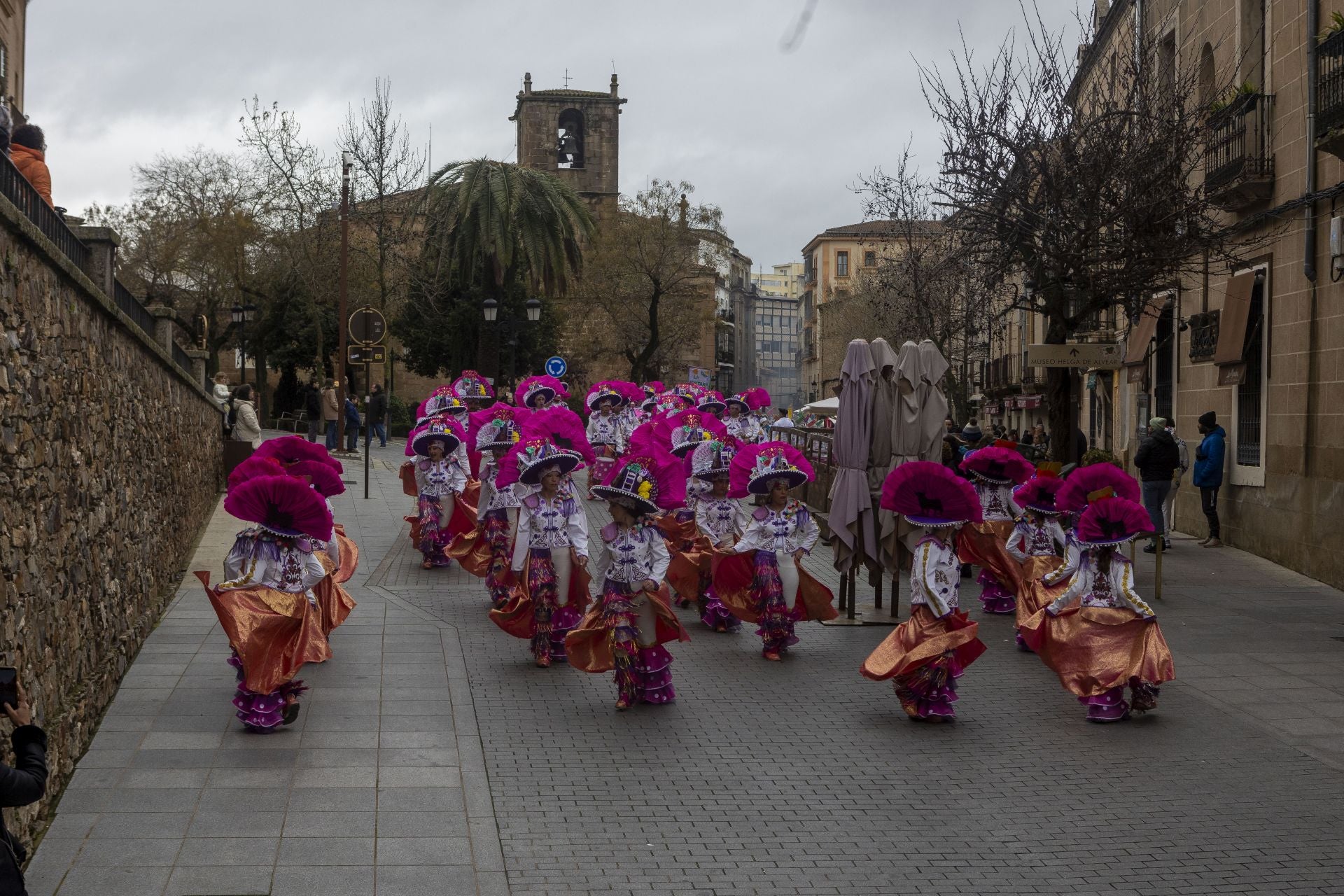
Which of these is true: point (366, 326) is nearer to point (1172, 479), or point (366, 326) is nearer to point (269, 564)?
point (1172, 479)

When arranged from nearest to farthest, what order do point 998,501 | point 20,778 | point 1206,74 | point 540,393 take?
point 20,778, point 998,501, point 1206,74, point 540,393

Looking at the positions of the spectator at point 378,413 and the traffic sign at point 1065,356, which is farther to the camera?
the spectator at point 378,413

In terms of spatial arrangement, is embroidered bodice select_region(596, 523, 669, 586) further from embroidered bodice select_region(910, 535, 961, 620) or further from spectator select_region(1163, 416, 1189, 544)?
spectator select_region(1163, 416, 1189, 544)

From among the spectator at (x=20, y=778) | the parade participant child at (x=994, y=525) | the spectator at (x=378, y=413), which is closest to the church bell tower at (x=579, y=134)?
the spectator at (x=378, y=413)

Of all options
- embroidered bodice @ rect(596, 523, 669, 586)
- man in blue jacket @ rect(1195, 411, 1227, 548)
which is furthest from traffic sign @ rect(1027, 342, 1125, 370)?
embroidered bodice @ rect(596, 523, 669, 586)

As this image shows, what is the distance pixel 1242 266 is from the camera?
1717 centimetres

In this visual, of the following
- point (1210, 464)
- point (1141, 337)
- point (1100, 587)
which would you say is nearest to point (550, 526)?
point (1100, 587)

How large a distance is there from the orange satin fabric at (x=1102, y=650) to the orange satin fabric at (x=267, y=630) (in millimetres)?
4924

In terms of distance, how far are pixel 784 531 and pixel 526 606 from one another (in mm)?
2177

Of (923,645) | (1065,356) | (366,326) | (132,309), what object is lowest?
(923,645)

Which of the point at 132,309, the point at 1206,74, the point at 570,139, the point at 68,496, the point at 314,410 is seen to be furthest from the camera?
the point at 570,139

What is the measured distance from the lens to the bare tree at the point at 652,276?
53.7 metres

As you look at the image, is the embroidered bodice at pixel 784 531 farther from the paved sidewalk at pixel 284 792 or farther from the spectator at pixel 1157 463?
the spectator at pixel 1157 463

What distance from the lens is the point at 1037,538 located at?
1255 centimetres
